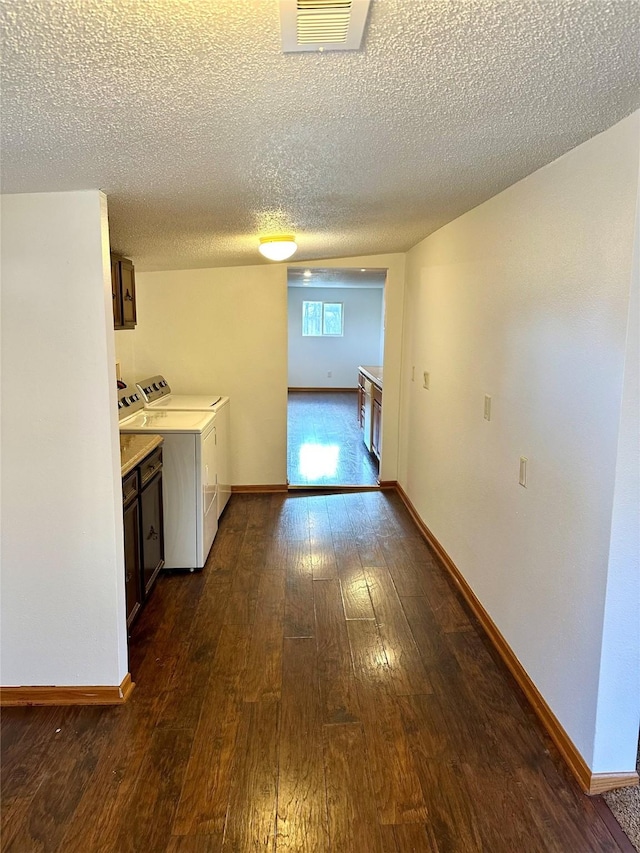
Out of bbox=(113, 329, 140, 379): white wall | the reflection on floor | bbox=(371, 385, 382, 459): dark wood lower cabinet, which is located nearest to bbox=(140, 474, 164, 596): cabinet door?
bbox=(113, 329, 140, 379): white wall

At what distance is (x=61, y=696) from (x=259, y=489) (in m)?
2.92

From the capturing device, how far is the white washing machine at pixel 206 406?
415cm

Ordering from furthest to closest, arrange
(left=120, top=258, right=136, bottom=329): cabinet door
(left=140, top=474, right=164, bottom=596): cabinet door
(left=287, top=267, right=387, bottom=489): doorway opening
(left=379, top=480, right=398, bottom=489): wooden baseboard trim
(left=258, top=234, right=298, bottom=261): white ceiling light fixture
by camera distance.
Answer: (left=287, top=267, right=387, bottom=489): doorway opening, (left=379, top=480, right=398, bottom=489): wooden baseboard trim, (left=258, top=234, right=298, bottom=261): white ceiling light fixture, (left=120, top=258, right=136, bottom=329): cabinet door, (left=140, top=474, right=164, bottom=596): cabinet door

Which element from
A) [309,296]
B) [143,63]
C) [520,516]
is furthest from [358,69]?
[309,296]

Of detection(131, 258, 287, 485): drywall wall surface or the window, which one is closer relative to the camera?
detection(131, 258, 287, 485): drywall wall surface

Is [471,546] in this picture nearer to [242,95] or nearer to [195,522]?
[195,522]

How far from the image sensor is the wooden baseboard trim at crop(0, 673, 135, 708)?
88.2 inches

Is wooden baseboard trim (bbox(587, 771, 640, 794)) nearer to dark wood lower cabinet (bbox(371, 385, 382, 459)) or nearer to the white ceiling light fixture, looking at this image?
the white ceiling light fixture

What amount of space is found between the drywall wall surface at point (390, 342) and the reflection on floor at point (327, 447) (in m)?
0.36

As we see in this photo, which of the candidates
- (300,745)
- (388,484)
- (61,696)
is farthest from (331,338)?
(300,745)

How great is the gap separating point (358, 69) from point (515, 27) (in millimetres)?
317

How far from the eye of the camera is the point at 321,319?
37.5 ft

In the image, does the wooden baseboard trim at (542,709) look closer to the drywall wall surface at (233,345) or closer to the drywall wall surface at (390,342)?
the drywall wall surface at (390,342)

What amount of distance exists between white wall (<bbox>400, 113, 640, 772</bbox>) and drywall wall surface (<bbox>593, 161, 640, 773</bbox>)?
1 cm
